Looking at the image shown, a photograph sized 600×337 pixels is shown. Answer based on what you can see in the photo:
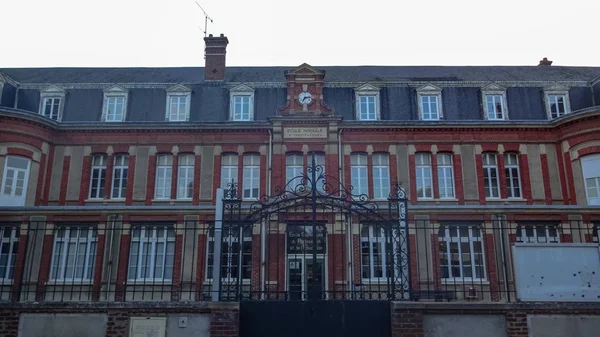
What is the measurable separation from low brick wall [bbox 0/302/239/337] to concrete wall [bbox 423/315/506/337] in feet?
10.7

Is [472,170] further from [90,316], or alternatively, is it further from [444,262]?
[90,316]

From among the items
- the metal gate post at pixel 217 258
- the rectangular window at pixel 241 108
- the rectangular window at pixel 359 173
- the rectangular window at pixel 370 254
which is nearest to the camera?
the metal gate post at pixel 217 258

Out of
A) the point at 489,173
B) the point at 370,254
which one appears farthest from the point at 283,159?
the point at 489,173

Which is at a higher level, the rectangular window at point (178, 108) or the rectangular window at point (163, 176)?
the rectangular window at point (178, 108)

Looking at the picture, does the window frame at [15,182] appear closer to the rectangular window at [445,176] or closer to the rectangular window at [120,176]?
the rectangular window at [120,176]

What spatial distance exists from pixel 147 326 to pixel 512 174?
18111 mm

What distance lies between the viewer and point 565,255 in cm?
939

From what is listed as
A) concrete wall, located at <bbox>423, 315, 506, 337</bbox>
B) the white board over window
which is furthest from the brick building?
concrete wall, located at <bbox>423, 315, 506, 337</bbox>

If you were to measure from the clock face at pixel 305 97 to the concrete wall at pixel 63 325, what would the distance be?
15.1m

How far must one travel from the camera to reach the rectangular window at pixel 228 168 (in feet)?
73.2

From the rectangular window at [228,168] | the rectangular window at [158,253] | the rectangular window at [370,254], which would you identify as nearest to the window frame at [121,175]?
the rectangular window at [158,253]

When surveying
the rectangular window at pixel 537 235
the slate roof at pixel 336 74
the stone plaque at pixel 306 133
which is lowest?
the rectangular window at pixel 537 235

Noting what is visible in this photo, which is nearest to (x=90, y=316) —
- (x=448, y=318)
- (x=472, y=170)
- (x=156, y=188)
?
(x=448, y=318)
